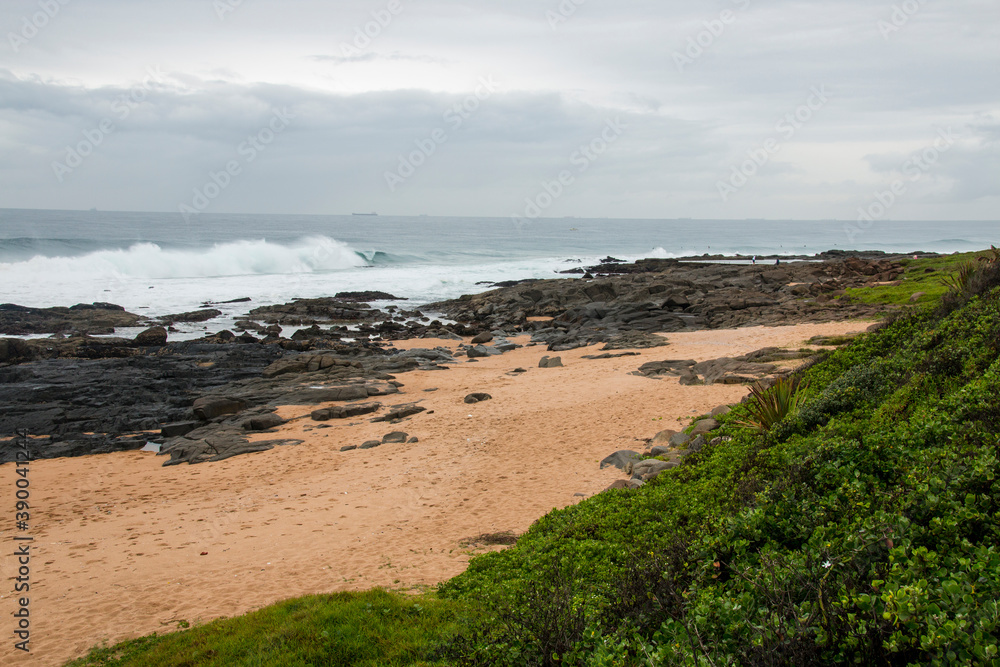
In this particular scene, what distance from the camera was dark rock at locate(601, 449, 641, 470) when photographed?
10.8m

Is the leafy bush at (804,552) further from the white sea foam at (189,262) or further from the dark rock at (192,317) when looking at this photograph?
the white sea foam at (189,262)

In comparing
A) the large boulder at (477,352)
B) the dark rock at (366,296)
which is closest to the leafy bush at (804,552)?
the large boulder at (477,352)

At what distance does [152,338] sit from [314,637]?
27489 millimetres

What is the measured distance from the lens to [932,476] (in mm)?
4074

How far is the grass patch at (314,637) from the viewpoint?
5.28 metres

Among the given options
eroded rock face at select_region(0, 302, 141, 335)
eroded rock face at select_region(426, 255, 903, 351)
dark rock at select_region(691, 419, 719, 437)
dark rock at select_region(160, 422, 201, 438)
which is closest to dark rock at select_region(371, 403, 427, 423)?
dark rock at select_region(160, 422, 201, 438)

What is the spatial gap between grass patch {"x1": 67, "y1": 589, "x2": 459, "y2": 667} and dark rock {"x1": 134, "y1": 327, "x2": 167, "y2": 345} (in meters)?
25.5

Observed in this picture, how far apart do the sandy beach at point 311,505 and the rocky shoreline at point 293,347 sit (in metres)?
1.52

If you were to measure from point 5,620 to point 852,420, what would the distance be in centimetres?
1024

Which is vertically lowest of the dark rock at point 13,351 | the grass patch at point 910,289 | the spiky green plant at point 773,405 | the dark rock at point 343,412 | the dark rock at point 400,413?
the dark rock at point 343,412

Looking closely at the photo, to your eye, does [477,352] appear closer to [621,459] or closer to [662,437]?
[662,437]

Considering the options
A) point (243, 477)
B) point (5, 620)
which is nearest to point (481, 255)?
point (243, 477)

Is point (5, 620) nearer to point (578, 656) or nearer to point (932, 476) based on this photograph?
point (578, 656)

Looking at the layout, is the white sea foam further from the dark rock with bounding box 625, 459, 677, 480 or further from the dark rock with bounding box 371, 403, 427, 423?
→ the dark rock with bounding box 625, 459, 677, 480
